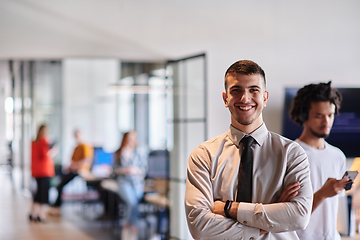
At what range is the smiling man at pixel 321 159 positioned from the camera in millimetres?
2425

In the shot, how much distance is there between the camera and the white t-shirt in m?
2.45

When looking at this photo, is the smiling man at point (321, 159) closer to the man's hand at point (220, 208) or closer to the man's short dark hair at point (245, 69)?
the man's hand at point (220, 208)

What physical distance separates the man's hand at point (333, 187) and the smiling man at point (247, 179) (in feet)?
2.03

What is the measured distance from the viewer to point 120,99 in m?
10.5

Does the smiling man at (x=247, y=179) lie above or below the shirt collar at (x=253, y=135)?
below

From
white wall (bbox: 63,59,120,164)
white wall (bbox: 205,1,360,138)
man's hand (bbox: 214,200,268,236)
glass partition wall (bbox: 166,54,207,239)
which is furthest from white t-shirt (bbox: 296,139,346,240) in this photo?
white wall (bbox: 63,59,120,164)

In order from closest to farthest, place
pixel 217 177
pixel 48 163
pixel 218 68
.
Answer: pixel 217 177 → pixel 218 68 → pixel 48 163

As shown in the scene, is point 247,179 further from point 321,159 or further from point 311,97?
point 311,97

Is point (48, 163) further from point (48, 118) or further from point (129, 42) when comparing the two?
point (129, 42)

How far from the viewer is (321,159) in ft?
8.21

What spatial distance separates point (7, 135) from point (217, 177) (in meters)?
11.2

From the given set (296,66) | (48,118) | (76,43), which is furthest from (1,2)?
(48,118)

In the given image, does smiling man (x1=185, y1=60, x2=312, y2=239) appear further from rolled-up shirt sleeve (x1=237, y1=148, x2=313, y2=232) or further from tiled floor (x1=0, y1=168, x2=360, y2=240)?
tiled floor (x1=0, y1=168, x2=360, y2=240)

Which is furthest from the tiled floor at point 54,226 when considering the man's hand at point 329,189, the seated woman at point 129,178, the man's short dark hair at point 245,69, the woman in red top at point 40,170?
the man's short dark hair at point 245,69
